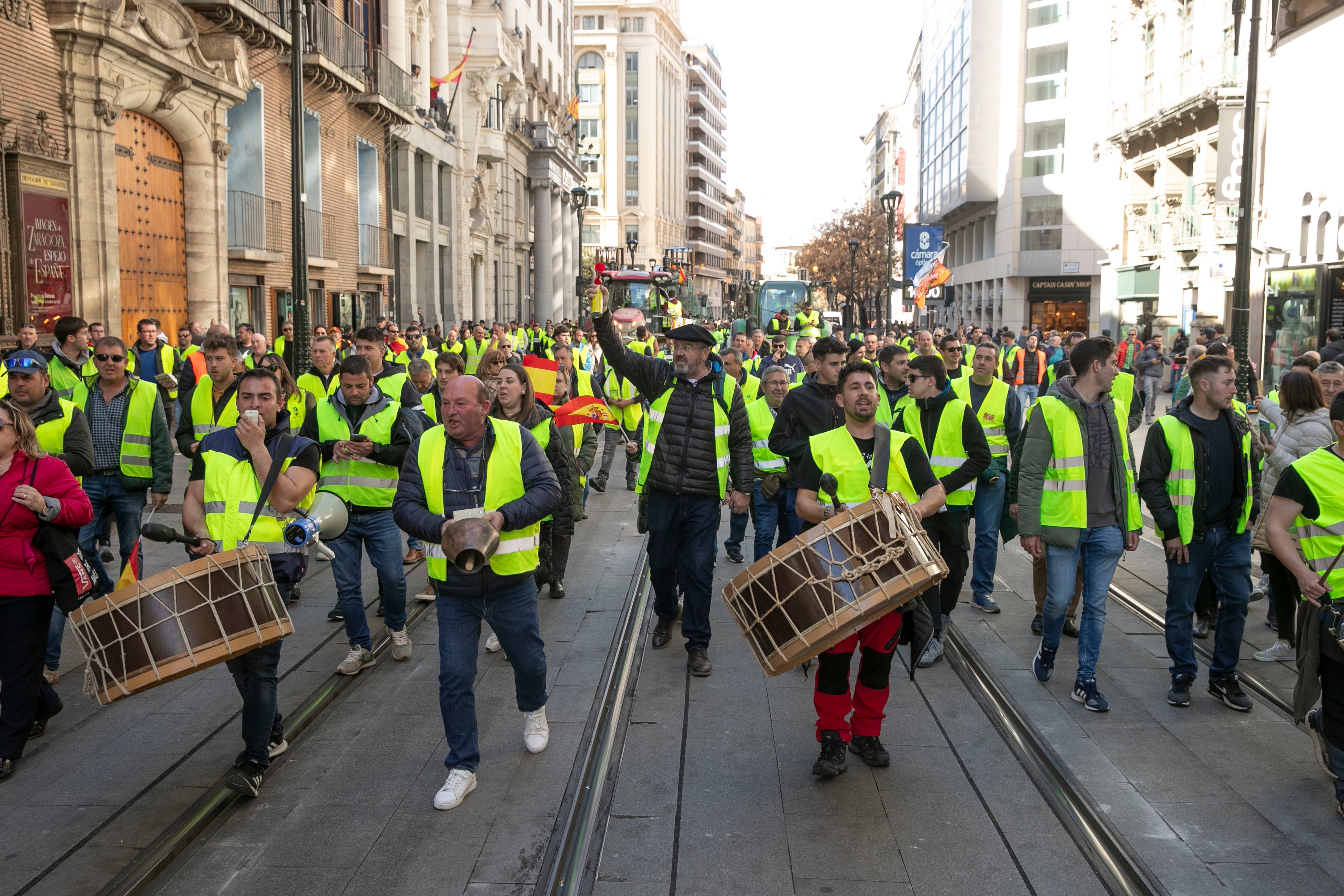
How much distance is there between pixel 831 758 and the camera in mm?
5402

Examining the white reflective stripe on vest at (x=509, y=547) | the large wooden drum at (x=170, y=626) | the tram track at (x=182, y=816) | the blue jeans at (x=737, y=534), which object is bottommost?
the tram track at (x=182, y=816)

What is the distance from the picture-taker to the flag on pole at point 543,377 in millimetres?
9156

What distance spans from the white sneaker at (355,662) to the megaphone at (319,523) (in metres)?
1.49

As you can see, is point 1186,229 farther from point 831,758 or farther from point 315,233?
point 831,758

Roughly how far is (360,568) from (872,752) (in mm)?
3326

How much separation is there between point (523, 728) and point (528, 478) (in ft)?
4.86

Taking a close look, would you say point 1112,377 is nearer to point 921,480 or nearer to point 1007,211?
point 921,480

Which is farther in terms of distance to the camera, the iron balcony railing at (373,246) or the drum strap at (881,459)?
the iron balcony railing at (373,246)

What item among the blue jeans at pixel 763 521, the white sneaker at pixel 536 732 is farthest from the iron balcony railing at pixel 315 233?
the white sneaker at pixel 536 732

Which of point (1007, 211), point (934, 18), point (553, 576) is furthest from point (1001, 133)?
point (553, 576)

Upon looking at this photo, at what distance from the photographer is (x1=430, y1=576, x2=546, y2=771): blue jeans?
5.24 metres

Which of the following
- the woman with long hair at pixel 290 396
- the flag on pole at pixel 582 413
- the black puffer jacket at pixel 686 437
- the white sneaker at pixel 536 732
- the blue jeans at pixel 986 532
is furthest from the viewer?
the flag on pole at pixel 582 413

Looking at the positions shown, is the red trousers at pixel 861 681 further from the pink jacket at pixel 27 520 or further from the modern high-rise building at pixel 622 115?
the modern high-rise building at pixel 622 115

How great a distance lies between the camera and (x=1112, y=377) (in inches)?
259
